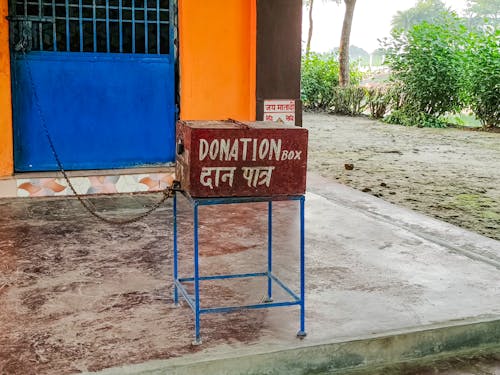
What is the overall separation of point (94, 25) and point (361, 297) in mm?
4452

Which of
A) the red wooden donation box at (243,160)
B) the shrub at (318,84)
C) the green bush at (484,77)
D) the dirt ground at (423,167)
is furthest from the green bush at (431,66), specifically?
the red wooden donation box at (243,160)

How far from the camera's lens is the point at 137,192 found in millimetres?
7125

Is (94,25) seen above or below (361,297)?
above

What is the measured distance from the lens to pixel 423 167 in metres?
10.8

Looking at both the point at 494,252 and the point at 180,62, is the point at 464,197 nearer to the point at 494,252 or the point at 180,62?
the point at 494,252

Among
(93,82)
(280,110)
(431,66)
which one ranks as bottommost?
(280,110)

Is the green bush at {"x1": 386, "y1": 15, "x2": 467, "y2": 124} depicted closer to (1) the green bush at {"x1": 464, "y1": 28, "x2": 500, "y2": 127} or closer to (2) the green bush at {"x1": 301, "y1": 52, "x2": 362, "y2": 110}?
(1) the green bush at {"x1": 464, "y1": 28, "x2": 500, "y2": 127}

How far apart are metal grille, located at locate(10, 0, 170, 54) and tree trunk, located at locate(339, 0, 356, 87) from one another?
1646 centimetres

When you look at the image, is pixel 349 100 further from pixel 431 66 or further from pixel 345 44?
pixel 431 66

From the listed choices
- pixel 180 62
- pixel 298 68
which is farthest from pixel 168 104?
pixel 298 68

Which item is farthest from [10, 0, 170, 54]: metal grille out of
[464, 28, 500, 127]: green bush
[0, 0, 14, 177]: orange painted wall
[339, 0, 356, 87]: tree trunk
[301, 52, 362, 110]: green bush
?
[301, 52, 362, 110]: green bush

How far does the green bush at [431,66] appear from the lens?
17656mm

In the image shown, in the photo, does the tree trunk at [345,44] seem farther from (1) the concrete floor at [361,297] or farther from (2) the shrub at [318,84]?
(1) the concrete floor at [361,297]

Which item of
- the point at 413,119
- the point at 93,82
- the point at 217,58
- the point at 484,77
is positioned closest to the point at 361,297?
the point at 217,58
